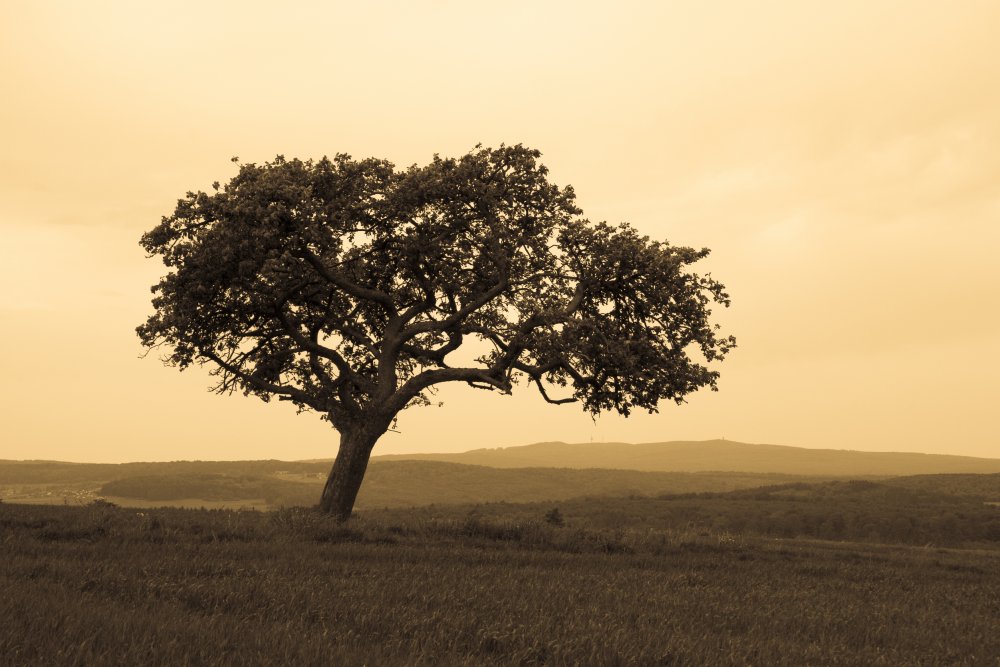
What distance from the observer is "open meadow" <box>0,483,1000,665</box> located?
7316 millimetres

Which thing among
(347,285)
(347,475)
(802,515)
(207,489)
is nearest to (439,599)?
(347,475)

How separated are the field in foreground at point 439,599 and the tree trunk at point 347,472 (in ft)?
18.5

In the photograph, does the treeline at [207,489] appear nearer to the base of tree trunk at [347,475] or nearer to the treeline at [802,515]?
the treeline at [802,515]

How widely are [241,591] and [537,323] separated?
18499 mm

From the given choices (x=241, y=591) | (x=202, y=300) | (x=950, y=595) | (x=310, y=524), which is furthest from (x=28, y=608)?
(x=202, y=300)

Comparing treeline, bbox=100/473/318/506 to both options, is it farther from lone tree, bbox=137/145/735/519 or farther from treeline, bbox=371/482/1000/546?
lone tree, bbox=137/145/735/519

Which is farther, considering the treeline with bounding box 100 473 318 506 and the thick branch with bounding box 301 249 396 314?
the treeline with bounding box 100 473 318 506

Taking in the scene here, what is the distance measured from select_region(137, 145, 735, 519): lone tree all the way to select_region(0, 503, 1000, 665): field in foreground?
7.80 meters

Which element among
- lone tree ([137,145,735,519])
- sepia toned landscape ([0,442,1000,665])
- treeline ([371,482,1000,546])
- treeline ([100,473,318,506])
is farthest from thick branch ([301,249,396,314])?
treeline ([100,473,318,506])

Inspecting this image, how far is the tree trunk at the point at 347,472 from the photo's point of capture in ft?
90.0

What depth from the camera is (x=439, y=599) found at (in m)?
10.6

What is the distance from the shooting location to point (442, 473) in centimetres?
9250

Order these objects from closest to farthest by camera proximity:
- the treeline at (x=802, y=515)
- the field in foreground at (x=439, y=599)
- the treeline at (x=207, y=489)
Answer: the field in foreground at (x=439, y=599)
the treeline at (x=802, y=515)
the treeline at (x=207, y=489)

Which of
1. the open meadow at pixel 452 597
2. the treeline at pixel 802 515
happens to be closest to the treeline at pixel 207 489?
the treeline at pixel 802 515
